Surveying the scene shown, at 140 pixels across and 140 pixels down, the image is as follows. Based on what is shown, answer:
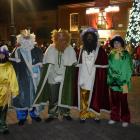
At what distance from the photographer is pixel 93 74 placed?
4066 mm

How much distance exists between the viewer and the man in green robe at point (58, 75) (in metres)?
4.13

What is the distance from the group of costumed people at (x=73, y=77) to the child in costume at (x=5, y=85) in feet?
1.06

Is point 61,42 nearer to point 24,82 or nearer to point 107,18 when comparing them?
point 24,82

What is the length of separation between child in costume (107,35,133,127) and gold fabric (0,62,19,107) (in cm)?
221

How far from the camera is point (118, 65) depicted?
3.90 metres

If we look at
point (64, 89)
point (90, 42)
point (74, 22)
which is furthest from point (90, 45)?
point (74, 22)

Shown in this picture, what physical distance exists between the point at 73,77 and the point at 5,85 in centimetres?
163

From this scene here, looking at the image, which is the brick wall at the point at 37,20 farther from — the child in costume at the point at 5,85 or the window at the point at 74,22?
the child in costume at the point at 5,85

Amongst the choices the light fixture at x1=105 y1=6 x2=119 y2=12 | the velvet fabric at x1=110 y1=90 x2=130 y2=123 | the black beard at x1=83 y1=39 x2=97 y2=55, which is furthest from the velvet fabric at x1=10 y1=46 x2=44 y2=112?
the light fixture at x1=105 y1=6 x2=119 y2=12

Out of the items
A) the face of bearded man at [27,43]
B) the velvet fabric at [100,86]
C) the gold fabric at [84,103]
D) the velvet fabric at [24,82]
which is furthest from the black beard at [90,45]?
the face of bearded man at [27,43]

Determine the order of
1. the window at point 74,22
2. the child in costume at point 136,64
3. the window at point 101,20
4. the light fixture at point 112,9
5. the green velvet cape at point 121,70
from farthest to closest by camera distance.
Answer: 1. the window at point 74,22
2. the window at point 101,20
3. the light fixture at point 112,9
4. the child in costume at point 136,64
5. the green velvet cape at point 121,70

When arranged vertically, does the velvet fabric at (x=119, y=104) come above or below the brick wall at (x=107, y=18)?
below

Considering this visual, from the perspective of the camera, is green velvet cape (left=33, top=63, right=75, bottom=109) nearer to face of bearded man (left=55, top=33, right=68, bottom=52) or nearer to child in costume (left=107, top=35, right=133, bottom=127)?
face of bearded man (left=55, top=33, right=68, bottom=52)

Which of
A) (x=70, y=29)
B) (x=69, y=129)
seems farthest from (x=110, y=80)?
(x=70, y=29)
